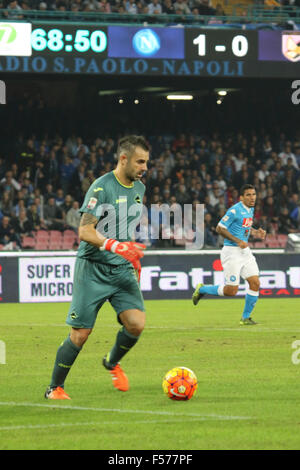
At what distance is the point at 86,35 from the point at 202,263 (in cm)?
720

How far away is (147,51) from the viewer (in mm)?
25016

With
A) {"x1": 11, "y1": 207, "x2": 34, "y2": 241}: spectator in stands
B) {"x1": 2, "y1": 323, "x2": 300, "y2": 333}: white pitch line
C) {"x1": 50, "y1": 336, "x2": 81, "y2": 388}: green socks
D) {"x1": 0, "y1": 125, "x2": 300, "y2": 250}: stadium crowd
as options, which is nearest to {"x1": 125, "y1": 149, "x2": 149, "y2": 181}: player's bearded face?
{"x1": 50, "y1": 336, "x2": 81, "y2": 388}: green socks

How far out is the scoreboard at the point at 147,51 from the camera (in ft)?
78.7

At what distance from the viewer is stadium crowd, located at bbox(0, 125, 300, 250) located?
2352cm

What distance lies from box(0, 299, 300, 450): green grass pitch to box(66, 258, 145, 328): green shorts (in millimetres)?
772

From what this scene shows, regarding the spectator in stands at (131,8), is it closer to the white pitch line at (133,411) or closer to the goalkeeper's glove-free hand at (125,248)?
the goalkeeper's glove-free hand at (125,248)

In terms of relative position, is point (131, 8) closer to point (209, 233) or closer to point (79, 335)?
point (209, 233)

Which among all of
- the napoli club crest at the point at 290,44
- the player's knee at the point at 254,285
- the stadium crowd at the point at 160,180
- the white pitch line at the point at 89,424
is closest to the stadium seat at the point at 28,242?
the stadium crowd at the point at 160,180

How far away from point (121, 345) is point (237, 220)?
7483 mm

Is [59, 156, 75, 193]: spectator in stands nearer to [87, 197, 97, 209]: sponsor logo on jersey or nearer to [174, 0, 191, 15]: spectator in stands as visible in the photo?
[174, 0, 191, 15]: spectator in stands

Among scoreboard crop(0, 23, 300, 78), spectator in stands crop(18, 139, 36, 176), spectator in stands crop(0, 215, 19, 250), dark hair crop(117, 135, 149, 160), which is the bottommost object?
spectator in stands crop(0, 215, 19, 250)

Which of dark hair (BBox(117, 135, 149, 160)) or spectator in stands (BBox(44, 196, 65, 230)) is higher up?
dark hair (BBox(117, 135, 149, 160))

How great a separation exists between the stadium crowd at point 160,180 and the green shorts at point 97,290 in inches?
571
